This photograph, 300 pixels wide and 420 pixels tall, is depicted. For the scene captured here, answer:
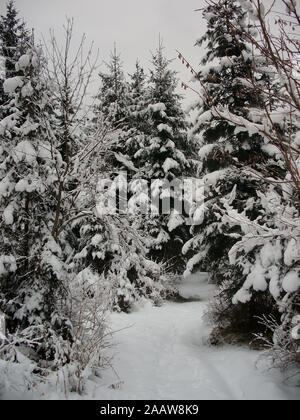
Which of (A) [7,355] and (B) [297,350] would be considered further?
(B) [297,350]

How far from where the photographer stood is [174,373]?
18.4 ft

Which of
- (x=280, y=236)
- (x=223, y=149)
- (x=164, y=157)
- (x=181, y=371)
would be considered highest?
(x=164, y=157)

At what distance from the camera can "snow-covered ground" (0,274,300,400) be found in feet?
14.1

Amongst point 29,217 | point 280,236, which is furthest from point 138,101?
point 280,236

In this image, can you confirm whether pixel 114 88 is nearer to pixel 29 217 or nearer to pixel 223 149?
pixel 223 149

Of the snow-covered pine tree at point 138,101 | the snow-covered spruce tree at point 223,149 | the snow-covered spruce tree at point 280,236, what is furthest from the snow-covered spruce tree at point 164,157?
the snow-covered spruce tree at point 280,236

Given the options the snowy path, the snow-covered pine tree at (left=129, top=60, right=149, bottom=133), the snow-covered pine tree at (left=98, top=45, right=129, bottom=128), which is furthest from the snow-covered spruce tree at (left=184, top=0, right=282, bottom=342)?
the snow-covered pine tree at (left=129, top=60, right=149, bottom=133)

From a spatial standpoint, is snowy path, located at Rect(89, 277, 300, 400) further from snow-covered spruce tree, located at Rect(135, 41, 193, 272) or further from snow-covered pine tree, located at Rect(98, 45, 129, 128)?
snow-covered pine tree, located at Rect(98, 45, 129, 128)

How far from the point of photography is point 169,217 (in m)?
14.7

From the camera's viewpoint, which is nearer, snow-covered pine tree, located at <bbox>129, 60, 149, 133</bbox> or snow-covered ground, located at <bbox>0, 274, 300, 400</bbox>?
snow-covered ground, located at <bbox>0, 274, 300, 400</bbox>

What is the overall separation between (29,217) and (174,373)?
4432 millimetres

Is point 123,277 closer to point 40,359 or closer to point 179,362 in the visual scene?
point 179,362

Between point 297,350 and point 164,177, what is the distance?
451 inches
